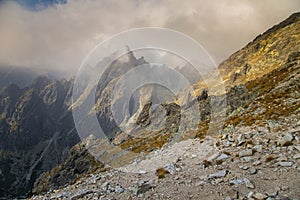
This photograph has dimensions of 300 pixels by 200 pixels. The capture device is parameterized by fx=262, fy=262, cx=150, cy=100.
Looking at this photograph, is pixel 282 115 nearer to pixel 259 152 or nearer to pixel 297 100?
pixel 297 100

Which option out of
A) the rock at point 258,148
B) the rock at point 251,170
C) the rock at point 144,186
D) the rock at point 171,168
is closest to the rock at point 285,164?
the rock at point 251,170

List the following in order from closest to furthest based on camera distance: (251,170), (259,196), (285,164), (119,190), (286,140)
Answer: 1. (259,196)
2. (285,164)
3. (251,170)
4. (119,190)
5. (286,140)

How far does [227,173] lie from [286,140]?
5967 millimetres

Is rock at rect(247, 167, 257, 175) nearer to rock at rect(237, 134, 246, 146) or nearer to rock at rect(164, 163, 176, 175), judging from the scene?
rock at rect(237, 134, 246, 146)

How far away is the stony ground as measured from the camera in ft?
53.2

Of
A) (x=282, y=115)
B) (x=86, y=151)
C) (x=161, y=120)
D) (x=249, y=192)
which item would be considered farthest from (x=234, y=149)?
(x=86, y=151)

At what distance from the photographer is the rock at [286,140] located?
20.2 metres

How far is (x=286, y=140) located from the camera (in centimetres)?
2062

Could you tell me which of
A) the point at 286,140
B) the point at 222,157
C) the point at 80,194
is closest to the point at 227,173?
the point at 222,157

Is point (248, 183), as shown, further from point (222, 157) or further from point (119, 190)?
point (119, 190)

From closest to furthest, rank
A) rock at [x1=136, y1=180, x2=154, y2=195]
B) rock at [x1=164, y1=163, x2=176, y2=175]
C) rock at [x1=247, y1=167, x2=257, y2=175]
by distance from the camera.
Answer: rock at [x1=247, y1=167, x2=257, y2=175]
rock at [x1=136, y1=180, x2=154, y2=195]
rock at [x1=164, y1=163, x2=176, y2=175]

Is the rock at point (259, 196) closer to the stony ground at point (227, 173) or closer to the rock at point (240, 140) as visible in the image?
the stony ground at point (227, 173)

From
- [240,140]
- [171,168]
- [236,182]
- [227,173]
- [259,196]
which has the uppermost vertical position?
[240,140]

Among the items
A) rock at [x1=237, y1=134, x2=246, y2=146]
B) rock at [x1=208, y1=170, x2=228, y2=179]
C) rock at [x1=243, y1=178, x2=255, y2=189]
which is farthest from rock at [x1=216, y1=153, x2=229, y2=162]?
rock at [x1=243, y1=178, x2=255, y2=189]
